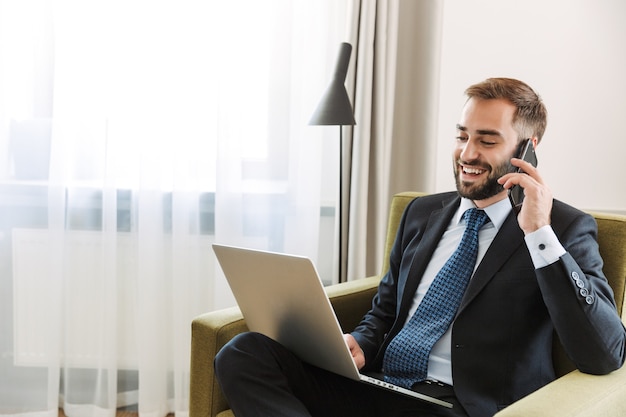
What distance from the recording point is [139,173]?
2.66m

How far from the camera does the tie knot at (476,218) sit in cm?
185

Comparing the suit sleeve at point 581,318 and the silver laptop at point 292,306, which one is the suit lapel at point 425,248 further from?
the suit sleeve at point 581,318

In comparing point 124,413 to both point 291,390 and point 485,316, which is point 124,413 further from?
point 485,316

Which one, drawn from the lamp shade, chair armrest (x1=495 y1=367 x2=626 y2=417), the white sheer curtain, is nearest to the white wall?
the white sheer curtain

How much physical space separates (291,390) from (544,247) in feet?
2.17

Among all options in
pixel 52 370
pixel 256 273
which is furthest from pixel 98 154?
pixel 256 273

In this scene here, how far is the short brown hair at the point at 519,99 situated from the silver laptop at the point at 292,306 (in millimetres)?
697

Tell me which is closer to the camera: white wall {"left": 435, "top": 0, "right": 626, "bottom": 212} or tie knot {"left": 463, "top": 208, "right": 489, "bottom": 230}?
tie knot {"left": 463, "top": 208, "right": 489, "bottom": 230}

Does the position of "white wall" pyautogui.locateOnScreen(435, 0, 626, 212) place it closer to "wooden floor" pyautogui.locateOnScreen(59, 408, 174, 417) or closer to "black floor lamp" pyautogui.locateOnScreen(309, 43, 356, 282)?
"black floor lamp" pyautogui.locateOnScreen(309, 43, 356, 282)

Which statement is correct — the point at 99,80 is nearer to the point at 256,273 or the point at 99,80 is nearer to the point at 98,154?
the point at 98,154

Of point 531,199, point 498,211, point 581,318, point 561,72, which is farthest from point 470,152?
point 561,72

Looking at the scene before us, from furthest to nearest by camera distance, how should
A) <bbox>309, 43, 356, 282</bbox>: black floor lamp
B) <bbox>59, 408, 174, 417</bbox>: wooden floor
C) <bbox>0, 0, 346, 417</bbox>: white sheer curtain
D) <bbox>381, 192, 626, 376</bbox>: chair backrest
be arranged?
1. <bbox>59, 408, 174, 417</bbox>: wooden floor
2. <bbox>0, 0, 346, 417</bbox>: white sheer curtain
3. <bbox>309, 43, 356, 282</bbox>: black floor lamp
4. <bbox>381, 192, 626, 376</bbox>: chair backrest

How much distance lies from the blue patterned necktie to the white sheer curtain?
3.27 ft

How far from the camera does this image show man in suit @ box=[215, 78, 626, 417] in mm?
1540
